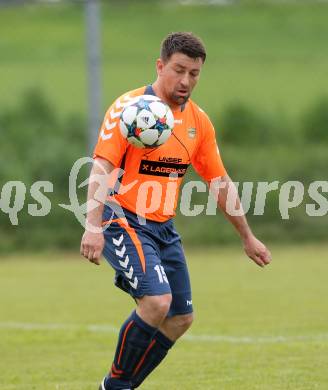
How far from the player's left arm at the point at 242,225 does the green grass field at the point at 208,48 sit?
56.4ft

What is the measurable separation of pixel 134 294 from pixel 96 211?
58 centimetres

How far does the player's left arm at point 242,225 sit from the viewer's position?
7.42 metres

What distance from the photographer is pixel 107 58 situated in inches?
1013

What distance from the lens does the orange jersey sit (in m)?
6.89

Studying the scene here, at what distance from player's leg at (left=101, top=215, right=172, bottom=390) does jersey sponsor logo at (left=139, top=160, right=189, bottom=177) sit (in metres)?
0.38

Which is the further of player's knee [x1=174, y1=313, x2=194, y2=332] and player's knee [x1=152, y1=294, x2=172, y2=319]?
player's knee [x1=174, y1=313, x2=194, y2=332]

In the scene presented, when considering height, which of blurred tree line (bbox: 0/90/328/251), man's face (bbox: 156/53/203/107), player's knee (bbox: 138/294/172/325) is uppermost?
man's face (bbox: 156/53/203/107)

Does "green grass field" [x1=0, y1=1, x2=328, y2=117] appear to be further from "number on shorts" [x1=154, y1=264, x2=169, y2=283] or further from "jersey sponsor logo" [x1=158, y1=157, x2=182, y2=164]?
"number on shorts" [x1=154, y1=264, x2=169, y2=283]

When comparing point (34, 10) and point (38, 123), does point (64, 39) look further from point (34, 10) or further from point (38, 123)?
point (38, 123)

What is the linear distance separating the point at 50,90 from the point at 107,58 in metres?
1.63

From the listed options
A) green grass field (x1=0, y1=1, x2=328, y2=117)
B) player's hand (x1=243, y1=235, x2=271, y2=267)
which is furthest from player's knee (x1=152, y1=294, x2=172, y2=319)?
green grass field (x1=0, y1=1, x2=328, y2=117)

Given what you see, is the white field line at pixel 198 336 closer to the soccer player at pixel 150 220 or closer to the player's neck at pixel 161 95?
the soccer player at pixel 150 220

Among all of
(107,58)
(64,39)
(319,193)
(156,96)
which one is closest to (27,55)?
(64,39)

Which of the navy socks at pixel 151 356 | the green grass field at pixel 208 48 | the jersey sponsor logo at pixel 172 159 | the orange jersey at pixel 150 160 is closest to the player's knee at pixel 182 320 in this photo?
the navy socks at pixel 151 356
